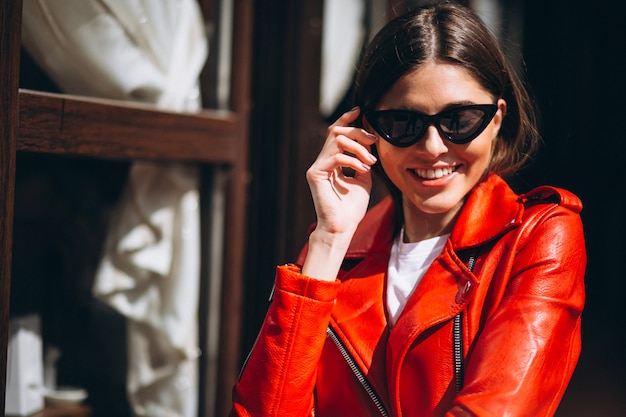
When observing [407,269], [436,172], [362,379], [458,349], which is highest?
[436,172]

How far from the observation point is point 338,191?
2.02 meters

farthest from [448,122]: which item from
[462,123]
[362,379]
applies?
[362,379]

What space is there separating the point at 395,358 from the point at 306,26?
6.87 ft

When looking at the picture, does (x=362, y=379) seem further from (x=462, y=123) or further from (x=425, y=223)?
(x=462, y=123)

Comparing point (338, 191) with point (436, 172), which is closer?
point (436, 172)

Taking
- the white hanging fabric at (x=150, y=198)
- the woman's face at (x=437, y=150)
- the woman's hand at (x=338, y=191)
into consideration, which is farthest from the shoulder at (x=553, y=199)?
the white hanging fabric at (x=150, y=198)

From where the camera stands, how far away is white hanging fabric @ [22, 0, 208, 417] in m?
2.68

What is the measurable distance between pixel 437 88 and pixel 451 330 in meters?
0.58

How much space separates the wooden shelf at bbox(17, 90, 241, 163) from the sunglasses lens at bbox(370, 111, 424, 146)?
3.64ft

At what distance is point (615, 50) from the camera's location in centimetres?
425

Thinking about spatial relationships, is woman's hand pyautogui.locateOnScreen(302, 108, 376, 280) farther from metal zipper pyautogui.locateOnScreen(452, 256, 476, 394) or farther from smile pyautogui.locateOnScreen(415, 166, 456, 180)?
metal zipper pyautogui.locateOnScreen(452, 256, 476, 394)

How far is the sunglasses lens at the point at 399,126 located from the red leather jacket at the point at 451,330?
0.24 meters

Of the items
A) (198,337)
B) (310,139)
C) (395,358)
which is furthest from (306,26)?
(395,358)

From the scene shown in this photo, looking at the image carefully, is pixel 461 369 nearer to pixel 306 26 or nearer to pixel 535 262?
pixel 535 262
